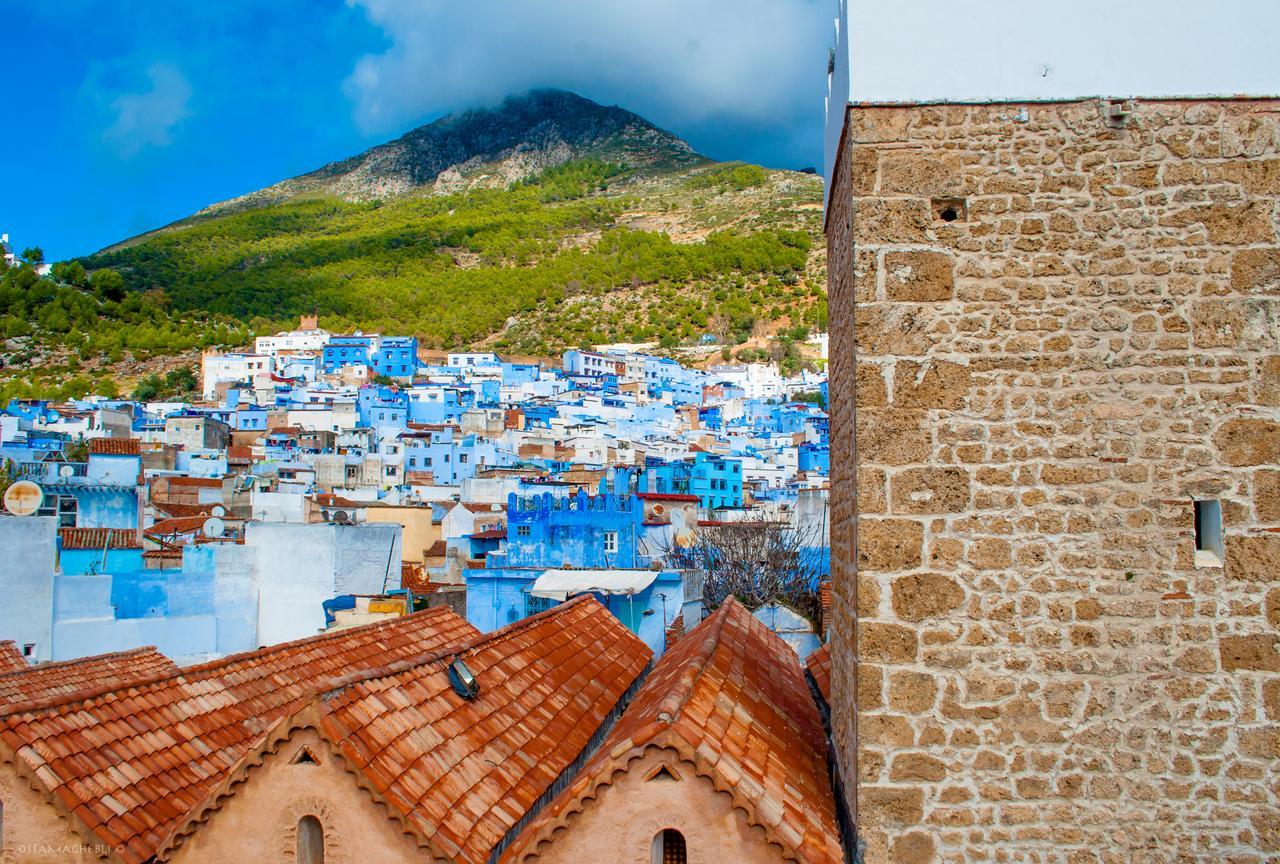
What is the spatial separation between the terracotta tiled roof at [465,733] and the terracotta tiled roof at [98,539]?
14051 millimetres

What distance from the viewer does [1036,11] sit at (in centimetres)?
512

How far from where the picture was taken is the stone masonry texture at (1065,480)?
489 centimetres

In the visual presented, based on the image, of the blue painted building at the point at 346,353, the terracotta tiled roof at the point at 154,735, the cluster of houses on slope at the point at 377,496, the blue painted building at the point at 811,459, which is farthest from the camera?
the blue painted building at the point at 346,353

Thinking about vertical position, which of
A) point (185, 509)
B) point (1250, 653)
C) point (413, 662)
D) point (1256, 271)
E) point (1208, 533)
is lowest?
point (185, 509)

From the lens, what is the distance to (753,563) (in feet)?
74.8

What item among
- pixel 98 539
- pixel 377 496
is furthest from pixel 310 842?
pixel 377 496

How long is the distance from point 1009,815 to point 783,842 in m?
1.11

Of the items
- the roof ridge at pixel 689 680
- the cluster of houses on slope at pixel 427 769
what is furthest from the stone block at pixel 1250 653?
the roof ridge at pixel 689 680

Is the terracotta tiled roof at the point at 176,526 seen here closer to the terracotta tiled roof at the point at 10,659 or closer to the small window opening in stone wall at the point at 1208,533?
the terracotta tiled roof at the point at 10,659

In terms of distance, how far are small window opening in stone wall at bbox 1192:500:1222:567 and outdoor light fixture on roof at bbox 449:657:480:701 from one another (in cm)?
449

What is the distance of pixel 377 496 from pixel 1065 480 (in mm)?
33865

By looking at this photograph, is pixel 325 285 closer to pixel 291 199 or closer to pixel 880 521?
pixel 291 199

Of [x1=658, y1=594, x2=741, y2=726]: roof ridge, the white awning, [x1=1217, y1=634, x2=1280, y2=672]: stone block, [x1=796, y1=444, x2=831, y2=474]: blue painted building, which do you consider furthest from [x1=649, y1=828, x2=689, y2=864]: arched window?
[x1=796, y1=444, x2=831, y2=474]: blue painted building

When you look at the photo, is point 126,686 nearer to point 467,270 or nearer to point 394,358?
point 394,358
